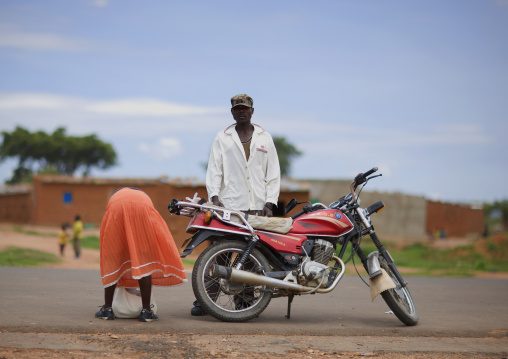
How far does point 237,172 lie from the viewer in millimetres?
6957

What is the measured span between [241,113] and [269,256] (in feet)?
4.94

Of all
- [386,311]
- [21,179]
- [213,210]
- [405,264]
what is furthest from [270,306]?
[21,179]

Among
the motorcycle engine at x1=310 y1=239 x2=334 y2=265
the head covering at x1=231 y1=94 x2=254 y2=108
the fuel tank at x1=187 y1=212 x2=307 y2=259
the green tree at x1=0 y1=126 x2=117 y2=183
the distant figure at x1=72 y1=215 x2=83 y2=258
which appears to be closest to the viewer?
the fuel tank at x1=187 y1=212 x2=307 y2=259

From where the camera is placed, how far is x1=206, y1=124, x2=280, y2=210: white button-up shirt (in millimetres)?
6930

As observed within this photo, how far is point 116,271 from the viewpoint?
20.3 feet

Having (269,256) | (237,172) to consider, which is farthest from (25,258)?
(269,256)

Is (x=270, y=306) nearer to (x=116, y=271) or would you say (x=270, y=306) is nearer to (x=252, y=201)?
(x=252, y=201)

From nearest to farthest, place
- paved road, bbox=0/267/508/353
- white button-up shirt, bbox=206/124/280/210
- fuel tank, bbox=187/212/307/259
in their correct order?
1. paved road, bbox=0/267/508/353
2. fuel tank, bbox=187/212/307/259
3. white button-up shirt, bbox=206/124/280/210

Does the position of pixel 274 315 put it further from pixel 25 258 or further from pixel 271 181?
pixel 25 258

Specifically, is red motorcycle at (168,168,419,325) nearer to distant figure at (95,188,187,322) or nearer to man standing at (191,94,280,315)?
distant figure at (95,188,187,322)

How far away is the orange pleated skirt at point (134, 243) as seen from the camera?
6141 mm

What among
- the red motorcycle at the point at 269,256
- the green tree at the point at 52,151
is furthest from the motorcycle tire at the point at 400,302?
the green tree at the point at 52,151

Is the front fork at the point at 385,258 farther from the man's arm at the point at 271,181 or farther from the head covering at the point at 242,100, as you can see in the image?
the head covering at the point at 242,100

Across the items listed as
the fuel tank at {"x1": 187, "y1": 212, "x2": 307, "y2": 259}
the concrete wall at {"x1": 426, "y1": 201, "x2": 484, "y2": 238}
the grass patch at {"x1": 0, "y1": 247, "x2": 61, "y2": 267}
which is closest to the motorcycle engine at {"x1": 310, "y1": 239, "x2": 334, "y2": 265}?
the fuel tank at {"x1": 187, "y1": 212, "x2": 307, "y2": 259}
